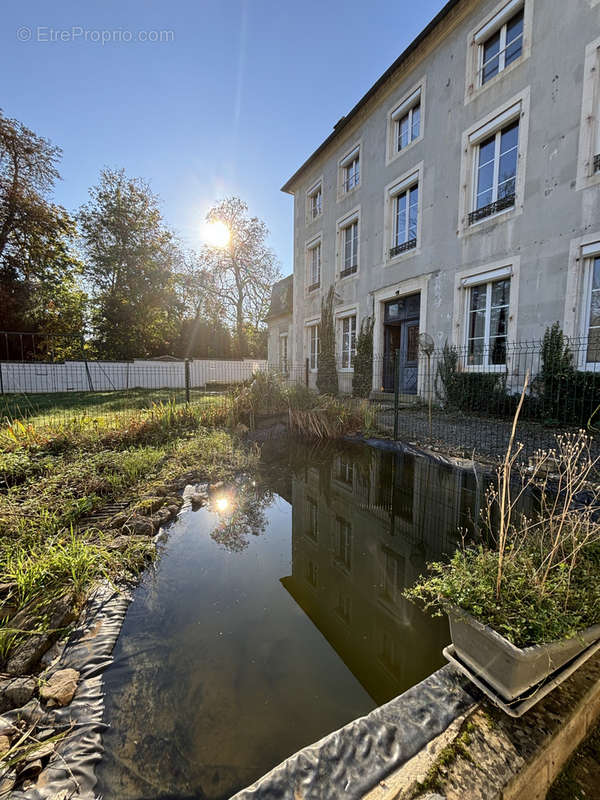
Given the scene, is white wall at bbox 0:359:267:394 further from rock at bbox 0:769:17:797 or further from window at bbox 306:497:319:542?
rock at bbox 0:769:17:797

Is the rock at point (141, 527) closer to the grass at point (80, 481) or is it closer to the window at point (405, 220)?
the grass at point (80, 481)

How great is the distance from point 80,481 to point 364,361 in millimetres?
9237

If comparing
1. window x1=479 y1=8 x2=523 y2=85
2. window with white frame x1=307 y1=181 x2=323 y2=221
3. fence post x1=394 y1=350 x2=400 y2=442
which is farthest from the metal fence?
window with white frame x1=307 y1=181 x2=323 y2=221

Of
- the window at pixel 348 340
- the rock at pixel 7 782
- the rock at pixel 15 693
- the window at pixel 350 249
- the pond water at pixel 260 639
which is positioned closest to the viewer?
the rock at pixel 7 782

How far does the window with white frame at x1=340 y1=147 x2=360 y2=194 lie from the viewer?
39.4ft

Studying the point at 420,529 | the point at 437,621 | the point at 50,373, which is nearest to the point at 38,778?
the point at 437,621

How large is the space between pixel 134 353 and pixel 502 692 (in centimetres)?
2210

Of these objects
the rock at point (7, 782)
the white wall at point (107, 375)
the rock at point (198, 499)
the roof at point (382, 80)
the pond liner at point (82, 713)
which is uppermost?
the roof at point (382, 80)

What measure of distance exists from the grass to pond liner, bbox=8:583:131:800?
24 centimetres

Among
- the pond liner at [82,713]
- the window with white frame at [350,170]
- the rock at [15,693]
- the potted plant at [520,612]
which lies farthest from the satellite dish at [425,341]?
the rock at [15,693]

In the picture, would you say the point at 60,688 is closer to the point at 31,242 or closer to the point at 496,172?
the point at 496,172

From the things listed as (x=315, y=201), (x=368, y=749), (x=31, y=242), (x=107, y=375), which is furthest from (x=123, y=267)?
(x=368, y=749)

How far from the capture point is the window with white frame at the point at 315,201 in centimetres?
1404

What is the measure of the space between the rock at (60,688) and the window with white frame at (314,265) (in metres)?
14.0
